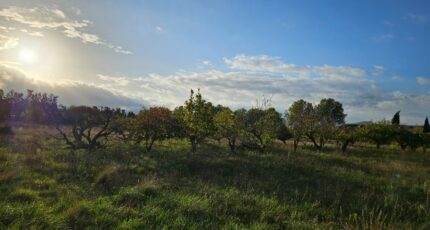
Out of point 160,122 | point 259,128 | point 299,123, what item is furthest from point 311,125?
point 160,122

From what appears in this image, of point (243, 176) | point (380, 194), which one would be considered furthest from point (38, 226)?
point (380, 194)

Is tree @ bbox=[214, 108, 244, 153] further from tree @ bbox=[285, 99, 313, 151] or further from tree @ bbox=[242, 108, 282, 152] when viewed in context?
tree @ bbox=[285, 99, 313, 151]

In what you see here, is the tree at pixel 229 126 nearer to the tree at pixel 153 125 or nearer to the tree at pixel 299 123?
the tree at pixel 153 125

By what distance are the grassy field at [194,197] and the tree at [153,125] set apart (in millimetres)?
10106

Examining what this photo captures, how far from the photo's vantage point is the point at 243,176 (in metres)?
19.4

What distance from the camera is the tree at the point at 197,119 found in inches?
1334

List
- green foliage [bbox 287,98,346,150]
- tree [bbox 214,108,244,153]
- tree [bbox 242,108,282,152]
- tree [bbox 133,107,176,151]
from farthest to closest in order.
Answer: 1. green foliage [bbox 287,98,346,150]
2. tree [bbox 242,108,282,152]
3. tree [bbox 214,108,244,153]
4. tree [bbox 133,107,176,151]

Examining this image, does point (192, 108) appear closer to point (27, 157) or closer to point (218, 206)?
point (27, 157)

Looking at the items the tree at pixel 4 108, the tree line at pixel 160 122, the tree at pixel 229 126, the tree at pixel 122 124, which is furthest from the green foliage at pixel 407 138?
the tree at pixel 4 108

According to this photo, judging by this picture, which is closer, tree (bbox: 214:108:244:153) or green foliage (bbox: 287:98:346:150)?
tree (bbox: 214:108:244:153)

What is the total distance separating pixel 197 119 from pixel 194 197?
21.4 metres

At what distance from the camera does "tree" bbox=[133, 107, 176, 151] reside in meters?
32.7

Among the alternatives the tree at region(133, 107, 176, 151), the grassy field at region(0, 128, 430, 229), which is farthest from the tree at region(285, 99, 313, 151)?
the grassy field at region(0, 128, 430, 229)

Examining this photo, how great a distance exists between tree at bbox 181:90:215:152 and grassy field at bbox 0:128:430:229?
432 inches
